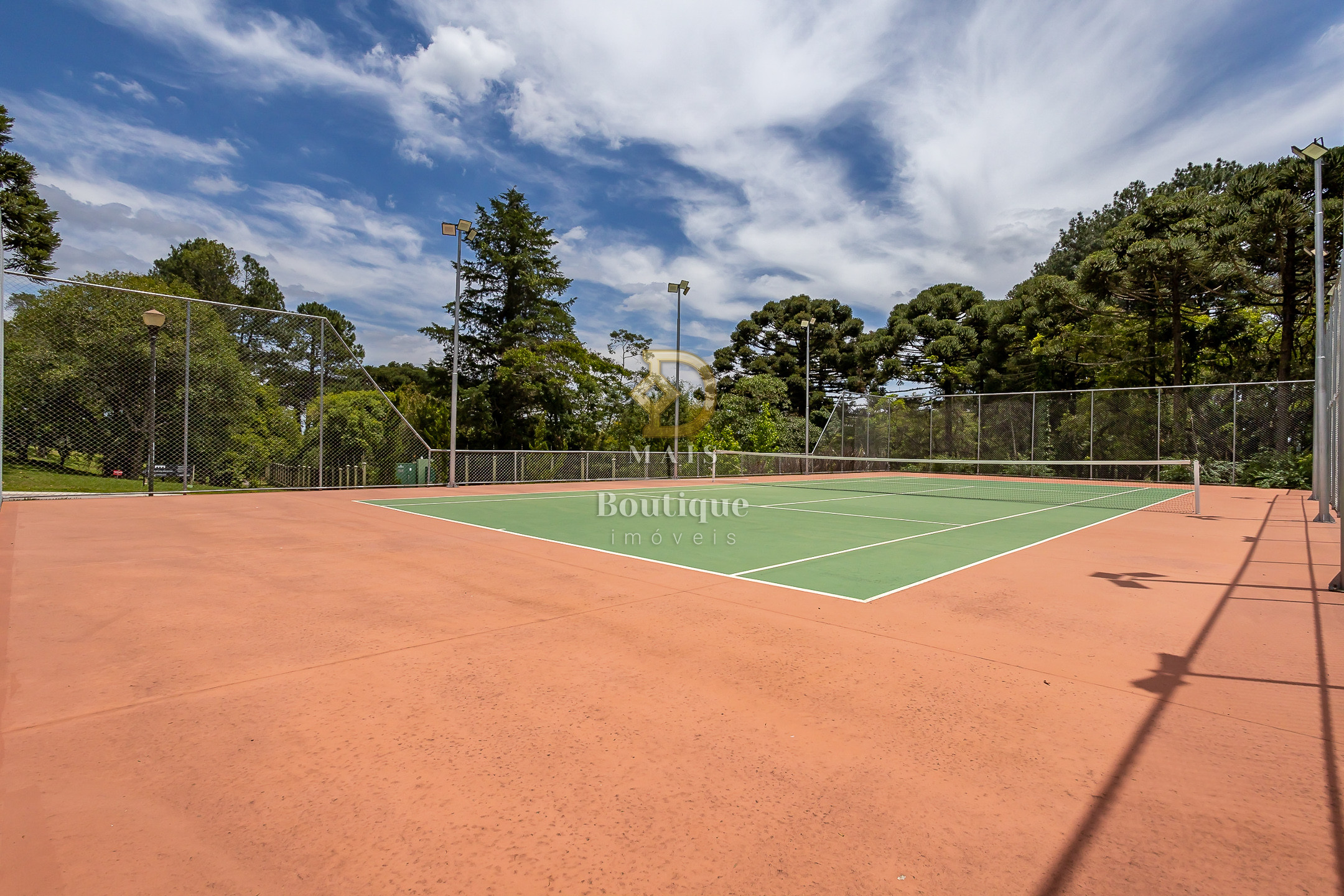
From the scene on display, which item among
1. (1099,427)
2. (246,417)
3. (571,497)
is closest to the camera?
(246,417)

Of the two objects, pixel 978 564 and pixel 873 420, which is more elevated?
pixel 873 420

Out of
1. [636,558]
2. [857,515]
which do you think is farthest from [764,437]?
[636,558]

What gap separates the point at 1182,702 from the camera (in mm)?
3691

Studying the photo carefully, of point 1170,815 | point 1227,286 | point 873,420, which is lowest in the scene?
point 1170,815

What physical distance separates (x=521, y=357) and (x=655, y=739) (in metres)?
28.1

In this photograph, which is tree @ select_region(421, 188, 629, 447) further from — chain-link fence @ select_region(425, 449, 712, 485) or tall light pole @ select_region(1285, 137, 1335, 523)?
tall light pole @ select_region(1285, 137, 1335, 523)

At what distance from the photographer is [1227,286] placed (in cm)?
2803

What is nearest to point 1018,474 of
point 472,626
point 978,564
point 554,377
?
point 554,377

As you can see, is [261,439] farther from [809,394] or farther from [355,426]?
[809,394]

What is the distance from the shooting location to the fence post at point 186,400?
14.9 m

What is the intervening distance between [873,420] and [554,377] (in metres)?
18.7

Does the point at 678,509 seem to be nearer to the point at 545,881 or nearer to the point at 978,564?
the point at 978,564

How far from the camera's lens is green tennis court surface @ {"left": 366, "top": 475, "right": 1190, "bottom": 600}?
7629mm

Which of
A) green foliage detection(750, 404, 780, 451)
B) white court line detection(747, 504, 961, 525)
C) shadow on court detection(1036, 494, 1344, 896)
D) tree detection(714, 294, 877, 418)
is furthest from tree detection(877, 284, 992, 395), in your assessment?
shadow on court detection(1036, 494, 1344, 896)
